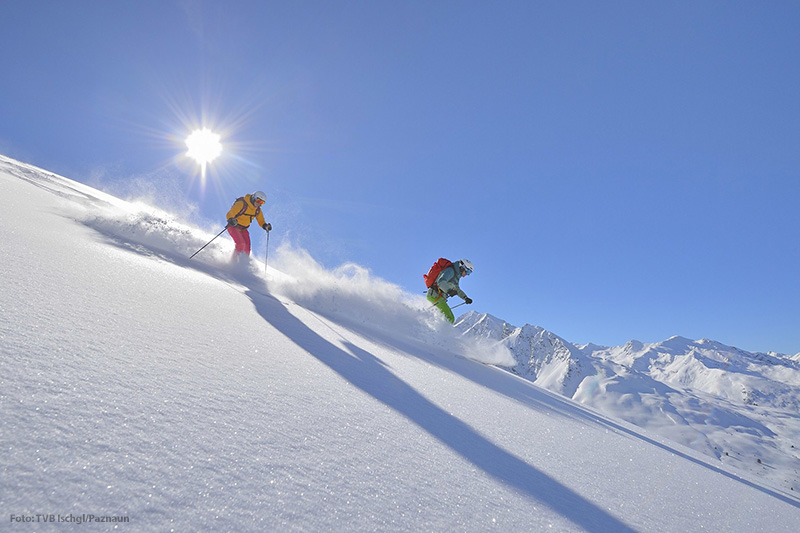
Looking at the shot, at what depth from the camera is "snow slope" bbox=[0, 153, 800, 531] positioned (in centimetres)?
103

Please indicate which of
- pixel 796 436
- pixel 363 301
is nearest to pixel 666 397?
pixel 796 436

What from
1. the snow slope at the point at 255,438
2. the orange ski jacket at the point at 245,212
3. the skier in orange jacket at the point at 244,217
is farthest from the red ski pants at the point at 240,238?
the snow slope at the point at 255,438

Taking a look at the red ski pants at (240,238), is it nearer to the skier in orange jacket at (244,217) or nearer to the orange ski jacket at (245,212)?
the skier in orange jacket at (244,217)

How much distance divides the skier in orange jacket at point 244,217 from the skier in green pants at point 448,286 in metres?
6.45

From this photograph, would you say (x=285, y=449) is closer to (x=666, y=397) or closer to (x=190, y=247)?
(x=190, y=247)

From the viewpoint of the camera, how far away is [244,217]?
12359mm

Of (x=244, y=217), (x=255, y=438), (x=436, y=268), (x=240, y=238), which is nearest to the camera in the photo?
(x=255, y=438)

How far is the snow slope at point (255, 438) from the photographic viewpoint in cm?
103

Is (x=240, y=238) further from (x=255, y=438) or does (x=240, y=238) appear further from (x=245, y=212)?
(x=255, y=438)

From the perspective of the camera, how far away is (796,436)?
156 m

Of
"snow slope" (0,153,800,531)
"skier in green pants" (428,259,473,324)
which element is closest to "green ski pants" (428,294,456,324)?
"skier in green pants" (428,259,473,324)

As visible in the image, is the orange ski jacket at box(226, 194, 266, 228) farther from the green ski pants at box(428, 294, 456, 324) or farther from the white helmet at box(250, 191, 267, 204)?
the green ski pants at box(428, 294, 456, 324)

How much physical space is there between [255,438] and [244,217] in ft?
39.7

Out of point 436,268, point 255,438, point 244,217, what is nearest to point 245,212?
point 244,217
